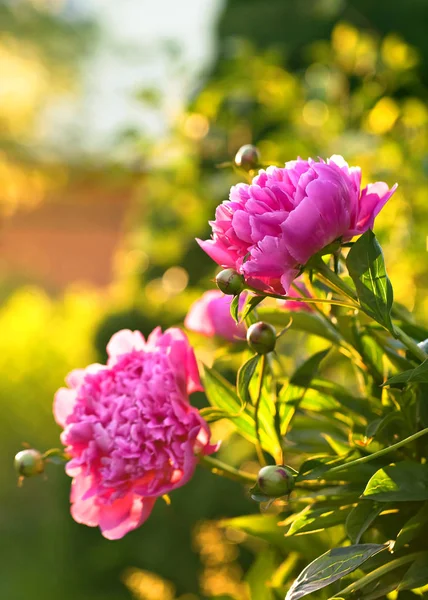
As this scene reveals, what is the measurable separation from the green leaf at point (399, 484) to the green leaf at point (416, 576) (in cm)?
4

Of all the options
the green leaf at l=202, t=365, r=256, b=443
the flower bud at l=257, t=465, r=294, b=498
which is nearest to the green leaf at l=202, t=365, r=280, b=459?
the green leaf at l=202, t=365, r=256, b=443

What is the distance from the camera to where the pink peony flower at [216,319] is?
2.39 feet

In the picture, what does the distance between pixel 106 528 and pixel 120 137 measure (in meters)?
0.94

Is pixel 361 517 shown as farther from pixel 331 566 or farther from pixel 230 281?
pixel 230 281

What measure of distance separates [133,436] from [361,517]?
160 millimetres

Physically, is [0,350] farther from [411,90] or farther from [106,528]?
[106,528]

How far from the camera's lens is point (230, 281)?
46 centimetres

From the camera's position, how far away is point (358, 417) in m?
0.60

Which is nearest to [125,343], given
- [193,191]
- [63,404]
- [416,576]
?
[63,404]

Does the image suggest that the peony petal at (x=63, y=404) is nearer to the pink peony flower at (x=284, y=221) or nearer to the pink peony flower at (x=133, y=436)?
the pink peony flower at (x=133, y=436)

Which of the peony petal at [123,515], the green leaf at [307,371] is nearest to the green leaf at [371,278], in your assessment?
the green leaf at [307,371]

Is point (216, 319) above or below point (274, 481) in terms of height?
above

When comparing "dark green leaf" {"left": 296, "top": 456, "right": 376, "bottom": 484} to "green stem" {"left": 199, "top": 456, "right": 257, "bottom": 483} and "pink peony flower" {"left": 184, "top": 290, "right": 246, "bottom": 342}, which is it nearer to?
"green stem" {"left": 199, "top": 456, "right": 257, "bottom": 483}

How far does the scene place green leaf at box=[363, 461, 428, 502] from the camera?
48cm
